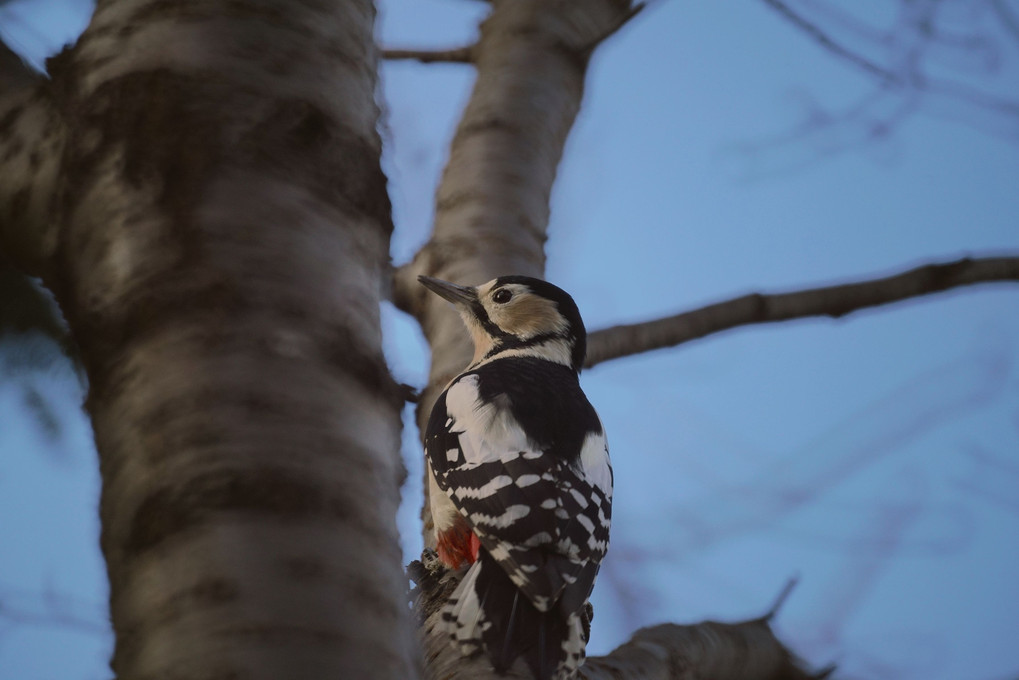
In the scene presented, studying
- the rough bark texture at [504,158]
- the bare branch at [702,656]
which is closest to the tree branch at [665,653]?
the bare branch at [702,656]

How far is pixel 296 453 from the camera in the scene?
106 cm

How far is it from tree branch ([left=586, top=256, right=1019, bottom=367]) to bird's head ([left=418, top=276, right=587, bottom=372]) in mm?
410

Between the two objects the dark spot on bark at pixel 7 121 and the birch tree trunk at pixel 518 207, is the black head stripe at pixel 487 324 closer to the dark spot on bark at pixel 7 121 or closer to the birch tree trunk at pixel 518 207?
the birch tree trunk at pixel 518 207

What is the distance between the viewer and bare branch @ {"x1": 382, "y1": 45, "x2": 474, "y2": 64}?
201 inches

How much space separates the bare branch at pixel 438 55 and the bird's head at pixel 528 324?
145 centimetres

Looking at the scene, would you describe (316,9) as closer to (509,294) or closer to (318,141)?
(318,141)

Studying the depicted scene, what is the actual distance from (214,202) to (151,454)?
0.33m

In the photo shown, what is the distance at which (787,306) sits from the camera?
3.90 m

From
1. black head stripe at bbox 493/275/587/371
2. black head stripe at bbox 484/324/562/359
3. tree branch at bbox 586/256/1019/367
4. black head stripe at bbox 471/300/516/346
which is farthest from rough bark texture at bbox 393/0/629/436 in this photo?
black head stripe at bbox 484/324/562/359

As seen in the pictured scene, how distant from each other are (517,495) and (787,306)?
5.21ft

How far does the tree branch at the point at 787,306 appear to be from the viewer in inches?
Answer: 149

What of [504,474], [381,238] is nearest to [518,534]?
[504,474]

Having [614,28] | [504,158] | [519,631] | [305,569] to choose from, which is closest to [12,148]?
[305,569]

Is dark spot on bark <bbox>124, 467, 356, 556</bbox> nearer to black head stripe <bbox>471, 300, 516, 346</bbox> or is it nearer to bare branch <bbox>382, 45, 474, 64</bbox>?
black head stripe <bbox>471, 300, 516, 346</bbox>
